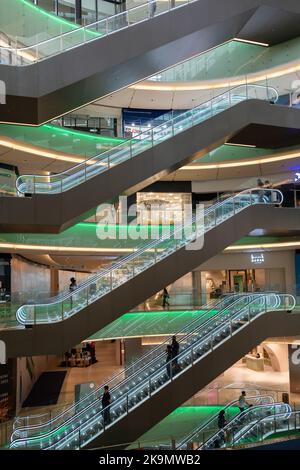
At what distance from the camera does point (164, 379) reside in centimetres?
1245

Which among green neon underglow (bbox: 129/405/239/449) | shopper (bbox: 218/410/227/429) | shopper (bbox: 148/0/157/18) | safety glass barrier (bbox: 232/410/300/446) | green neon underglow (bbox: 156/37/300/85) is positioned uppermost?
green neon underglow (bbox: 156/37/300/85)

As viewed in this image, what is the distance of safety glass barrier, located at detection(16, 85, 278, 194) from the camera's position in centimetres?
1267

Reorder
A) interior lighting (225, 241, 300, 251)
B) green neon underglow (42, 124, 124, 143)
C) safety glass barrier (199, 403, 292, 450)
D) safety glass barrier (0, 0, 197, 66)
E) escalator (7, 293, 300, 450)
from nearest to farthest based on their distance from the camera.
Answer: escalator (7, 293, 300, 450), safety glass barrier (199, 403, 292, 450), safety glass barrier (0, 0, 197, 66), green neon underglow (42, 124, 124, 143), interior lighting (225, 241, 300, 251)

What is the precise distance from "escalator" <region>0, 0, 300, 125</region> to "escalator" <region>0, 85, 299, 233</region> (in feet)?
6.45

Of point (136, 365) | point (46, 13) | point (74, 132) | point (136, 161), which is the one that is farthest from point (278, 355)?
point (46, 13)

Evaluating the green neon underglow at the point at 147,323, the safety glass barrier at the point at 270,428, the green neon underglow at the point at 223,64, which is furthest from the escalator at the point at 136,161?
the safety glass barrier at the point at 270,428

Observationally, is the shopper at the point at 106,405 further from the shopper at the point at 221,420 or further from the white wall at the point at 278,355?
the white wall at the point at 278,355

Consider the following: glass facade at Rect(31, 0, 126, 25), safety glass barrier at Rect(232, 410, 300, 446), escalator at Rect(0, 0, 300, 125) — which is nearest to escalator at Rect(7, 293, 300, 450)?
safety glass barrier at Rect(232, 410, 300, 446)

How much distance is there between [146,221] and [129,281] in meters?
8.11

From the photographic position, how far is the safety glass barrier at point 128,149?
41.6 feet

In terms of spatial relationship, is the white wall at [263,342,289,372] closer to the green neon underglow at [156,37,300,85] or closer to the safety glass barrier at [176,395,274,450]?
the safety glass barrier at [176,395,274,450]

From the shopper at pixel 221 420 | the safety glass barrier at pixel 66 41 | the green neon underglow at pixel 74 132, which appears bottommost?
the shopper at pixel 221 420

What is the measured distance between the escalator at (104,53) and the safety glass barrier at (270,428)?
10.8 m

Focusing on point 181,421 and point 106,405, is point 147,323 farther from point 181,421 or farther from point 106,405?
point 106,405
